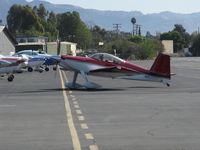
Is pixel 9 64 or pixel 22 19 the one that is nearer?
pixel 9 64

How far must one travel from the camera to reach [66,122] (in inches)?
505

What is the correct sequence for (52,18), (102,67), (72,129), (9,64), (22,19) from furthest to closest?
(52,18), (22,19), (9,64), (102,67), (72,129)

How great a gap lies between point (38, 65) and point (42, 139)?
36.6m

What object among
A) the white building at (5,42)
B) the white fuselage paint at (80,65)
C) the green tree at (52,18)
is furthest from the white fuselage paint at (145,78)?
the green tree at (52,18)

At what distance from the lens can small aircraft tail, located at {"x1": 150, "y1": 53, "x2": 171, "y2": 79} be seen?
25.4 meters

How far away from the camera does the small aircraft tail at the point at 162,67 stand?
25.4m

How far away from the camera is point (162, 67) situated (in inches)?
1003

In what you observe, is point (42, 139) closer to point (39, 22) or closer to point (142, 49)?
point (142, 49)

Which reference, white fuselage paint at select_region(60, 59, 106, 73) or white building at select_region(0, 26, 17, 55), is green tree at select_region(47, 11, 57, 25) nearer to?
white building at select_region(0, 26, 17, 55)

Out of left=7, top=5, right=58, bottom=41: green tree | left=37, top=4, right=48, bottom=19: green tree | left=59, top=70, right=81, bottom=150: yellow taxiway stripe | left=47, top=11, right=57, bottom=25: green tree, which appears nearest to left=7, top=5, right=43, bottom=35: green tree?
left=7, top=5, right=58, bottom=41: green tree

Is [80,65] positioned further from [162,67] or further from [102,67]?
[162,67]

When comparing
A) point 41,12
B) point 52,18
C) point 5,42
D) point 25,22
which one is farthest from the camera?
point 52,18

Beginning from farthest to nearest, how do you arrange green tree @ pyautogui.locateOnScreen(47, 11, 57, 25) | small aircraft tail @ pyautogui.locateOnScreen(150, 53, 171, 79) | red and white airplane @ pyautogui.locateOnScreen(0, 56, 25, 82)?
1. green tree @ pyautogui.locateOnScreen(47, 11, 57, 25)
2. red and white airplane @ pyautogui.locateOnScreen(0, 56, 25, 82)
3. small aircraft tail @ pyautogui.locateOnScreen(150, 53, 171, 79)

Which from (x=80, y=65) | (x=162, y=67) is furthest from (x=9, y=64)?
(x=162, y=67)
